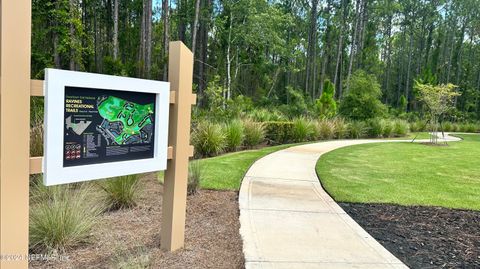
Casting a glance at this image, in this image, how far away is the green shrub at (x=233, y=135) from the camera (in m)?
11.7

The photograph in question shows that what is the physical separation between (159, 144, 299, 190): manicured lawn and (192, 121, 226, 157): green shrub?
0.73 meters

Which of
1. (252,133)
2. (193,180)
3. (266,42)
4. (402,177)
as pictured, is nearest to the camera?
(193,180)

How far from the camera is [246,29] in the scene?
24266 millimetres

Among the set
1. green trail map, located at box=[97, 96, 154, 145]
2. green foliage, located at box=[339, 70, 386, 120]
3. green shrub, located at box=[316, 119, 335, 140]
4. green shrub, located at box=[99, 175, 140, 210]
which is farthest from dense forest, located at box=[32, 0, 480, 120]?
green trail map, located at box=[97, 96, 154, 145]

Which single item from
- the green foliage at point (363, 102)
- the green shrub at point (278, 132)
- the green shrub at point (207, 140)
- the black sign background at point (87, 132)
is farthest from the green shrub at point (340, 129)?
the black sign background at point (87, 132)

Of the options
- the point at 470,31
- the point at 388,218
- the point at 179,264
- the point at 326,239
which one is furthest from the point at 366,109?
the point at 470,31

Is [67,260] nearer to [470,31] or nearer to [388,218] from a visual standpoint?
[388,218]

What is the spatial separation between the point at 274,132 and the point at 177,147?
11.2m

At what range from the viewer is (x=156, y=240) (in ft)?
13.6

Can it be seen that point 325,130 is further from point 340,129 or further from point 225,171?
point 225,171

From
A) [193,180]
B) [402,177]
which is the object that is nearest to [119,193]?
[193,180]

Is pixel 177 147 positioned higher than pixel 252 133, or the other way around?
pixel 177 147

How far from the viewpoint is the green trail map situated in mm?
3172

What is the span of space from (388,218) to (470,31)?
161 feet
